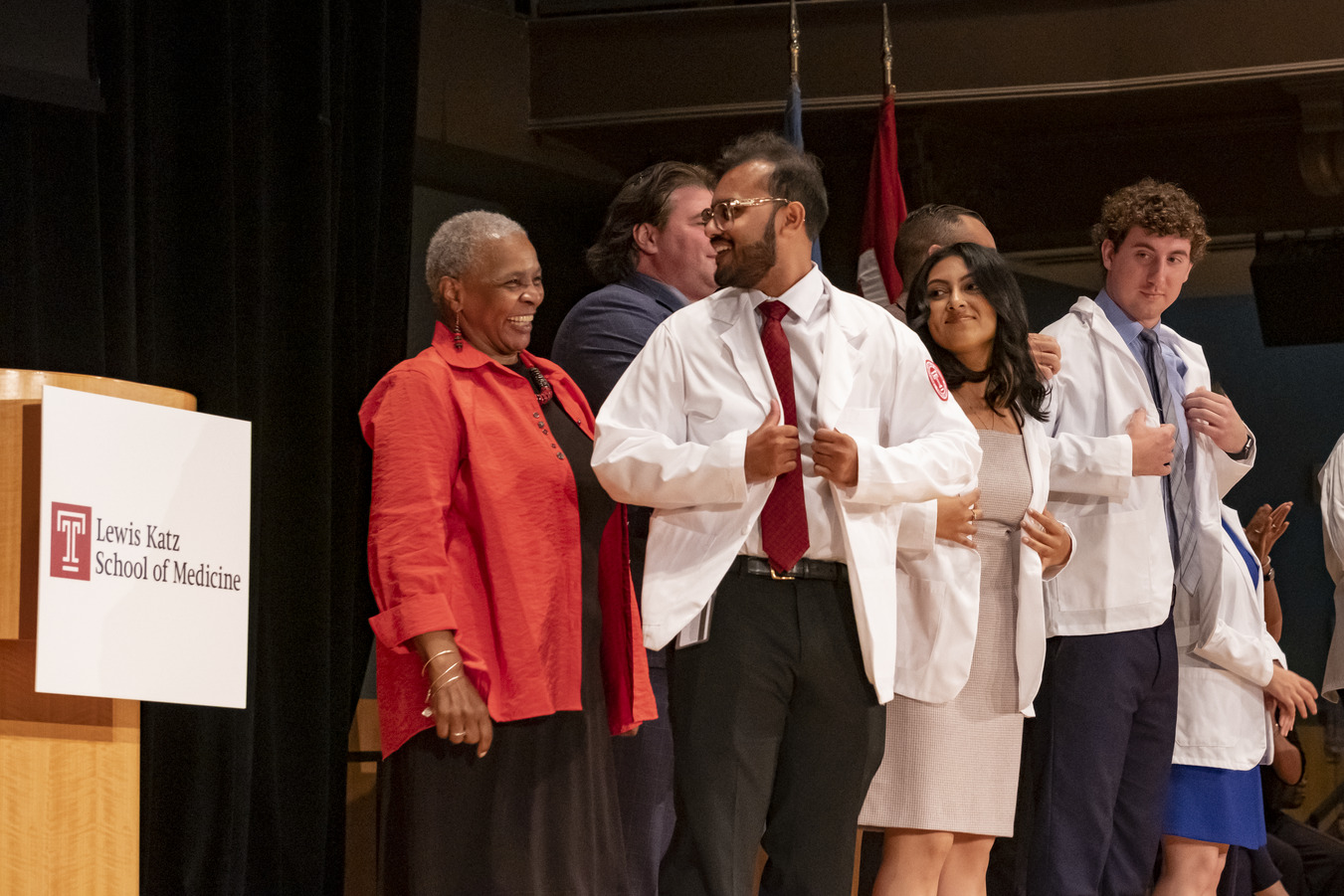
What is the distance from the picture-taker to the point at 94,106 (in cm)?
327

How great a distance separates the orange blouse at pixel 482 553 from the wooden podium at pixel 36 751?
597mm

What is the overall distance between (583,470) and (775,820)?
28.0 inches

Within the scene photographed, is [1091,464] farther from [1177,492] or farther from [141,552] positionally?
[141,552]

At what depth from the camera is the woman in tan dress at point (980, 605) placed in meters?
2.52

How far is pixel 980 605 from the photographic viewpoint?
2.68 m

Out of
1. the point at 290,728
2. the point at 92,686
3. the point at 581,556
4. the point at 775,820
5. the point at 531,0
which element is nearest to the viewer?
the point at 92,686

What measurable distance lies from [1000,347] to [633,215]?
0.93 metres

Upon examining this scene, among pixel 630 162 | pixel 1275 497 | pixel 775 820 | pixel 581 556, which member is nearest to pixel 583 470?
pixel 581 556

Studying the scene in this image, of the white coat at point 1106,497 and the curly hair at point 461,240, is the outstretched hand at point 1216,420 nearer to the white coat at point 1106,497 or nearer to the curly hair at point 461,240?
the white coat at point 1106,497

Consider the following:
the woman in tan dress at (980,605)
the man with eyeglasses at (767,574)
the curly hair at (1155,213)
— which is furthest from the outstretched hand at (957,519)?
the curly hair at (1155,213)

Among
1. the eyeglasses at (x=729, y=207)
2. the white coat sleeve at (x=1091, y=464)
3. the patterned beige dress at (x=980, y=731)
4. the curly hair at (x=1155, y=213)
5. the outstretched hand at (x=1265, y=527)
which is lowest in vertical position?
the patterned beige dress at (x=980, y=731)

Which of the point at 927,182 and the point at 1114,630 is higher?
the point at 927,182

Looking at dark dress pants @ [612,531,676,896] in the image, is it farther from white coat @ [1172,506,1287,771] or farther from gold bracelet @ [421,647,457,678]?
white coat @ [1172,506,1287,771]

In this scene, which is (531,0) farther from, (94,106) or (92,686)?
(92,686)
